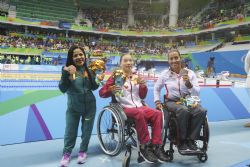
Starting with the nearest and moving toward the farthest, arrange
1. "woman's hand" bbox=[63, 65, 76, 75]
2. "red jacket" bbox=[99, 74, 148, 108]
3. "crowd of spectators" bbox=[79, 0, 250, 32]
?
"woman's hand" bbox=[63, 65, 76, 75]
"red jacket" bbox=[99, 74, 148, 108]
"crowd of spectators" bbox=[79, 0, 250, 32]

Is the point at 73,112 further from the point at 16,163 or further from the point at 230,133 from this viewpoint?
the point at 230,133

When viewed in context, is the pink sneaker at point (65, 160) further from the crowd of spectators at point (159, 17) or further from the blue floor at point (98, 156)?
the crowd of spectators at point (159, 17)

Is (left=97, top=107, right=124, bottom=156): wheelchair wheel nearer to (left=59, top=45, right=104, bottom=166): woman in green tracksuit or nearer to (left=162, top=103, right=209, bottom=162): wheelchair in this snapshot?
(left=59, top=45, right=104, bottom=166): woman in green tracksuit

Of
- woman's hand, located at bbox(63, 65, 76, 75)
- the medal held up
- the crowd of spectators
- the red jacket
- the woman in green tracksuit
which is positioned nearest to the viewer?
woman's hand, located at bbox(63, 65, 76, 75)

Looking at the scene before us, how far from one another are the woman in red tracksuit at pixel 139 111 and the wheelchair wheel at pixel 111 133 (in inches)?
7.0

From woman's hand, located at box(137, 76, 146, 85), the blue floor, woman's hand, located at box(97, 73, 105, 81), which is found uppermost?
woman's hand, located at box(97, 73, 105, 81)

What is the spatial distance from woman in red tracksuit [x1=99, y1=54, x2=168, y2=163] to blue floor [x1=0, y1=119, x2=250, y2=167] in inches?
10.7

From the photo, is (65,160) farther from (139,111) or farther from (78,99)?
(139,111)

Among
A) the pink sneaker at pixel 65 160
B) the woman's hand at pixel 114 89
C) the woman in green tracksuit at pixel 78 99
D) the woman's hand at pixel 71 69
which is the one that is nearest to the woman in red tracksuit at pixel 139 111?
the woman's hand at pixel 114 89

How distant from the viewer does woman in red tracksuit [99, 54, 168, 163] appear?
3428 mm

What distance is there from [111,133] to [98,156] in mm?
447

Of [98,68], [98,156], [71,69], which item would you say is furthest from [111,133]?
[71,69]

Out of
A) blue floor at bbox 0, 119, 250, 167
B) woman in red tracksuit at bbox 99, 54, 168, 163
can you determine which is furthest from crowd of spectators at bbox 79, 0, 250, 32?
woman in red tracksuit at bbox 99, 54, 168, 163

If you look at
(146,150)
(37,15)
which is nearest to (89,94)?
(146,150)
